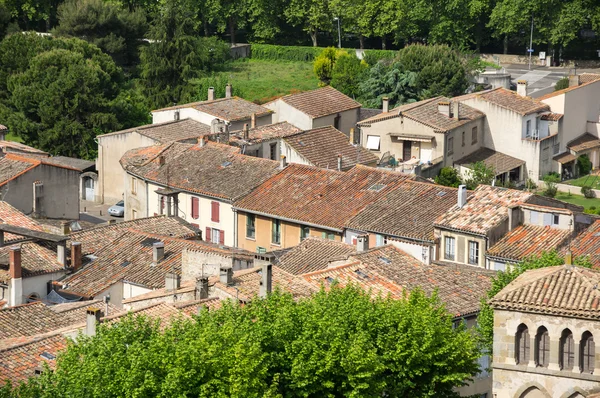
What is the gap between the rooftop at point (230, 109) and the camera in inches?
3324

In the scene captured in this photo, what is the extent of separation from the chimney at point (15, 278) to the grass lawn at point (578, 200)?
3938 centimetres

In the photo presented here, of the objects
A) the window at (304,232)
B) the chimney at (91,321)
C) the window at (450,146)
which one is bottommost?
the window at (304,232)

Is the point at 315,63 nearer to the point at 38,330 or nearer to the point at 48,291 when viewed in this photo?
the point at 48,291

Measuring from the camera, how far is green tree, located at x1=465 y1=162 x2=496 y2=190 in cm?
8001

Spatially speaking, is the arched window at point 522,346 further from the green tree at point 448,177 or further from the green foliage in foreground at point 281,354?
the green tree at point 448,177

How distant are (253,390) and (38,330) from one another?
40.3 feet

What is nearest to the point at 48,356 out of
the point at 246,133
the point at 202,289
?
the point at 202,289

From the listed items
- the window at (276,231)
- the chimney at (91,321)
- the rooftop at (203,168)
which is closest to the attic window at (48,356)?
the chimney at (91,321)

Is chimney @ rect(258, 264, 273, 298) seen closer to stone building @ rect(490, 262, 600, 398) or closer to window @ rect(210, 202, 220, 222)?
stone building @ rect(490, 262, 600, 398)

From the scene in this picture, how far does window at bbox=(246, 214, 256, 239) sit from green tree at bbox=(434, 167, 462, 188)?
597 inches

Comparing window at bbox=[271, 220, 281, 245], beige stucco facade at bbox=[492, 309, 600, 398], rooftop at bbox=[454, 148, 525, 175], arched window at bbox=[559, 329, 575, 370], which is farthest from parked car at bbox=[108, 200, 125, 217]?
arched window at bbox=[559, 329, 575, 370]

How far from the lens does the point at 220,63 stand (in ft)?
409

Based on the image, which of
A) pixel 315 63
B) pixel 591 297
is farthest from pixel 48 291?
pixel 315 63

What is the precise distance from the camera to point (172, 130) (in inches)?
3216
